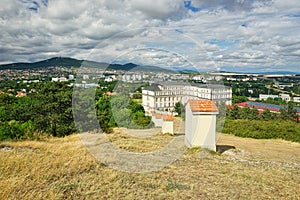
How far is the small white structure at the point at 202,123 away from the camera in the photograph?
8.17 metres

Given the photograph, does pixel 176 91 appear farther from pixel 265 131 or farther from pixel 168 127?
pixel 265 131

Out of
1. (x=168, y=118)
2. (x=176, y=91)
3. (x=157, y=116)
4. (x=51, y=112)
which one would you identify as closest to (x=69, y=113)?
(x=51, y=112)

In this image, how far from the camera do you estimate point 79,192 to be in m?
3.85

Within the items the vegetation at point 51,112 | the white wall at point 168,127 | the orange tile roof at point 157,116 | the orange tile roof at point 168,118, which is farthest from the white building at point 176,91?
the vegetation at point 51,112

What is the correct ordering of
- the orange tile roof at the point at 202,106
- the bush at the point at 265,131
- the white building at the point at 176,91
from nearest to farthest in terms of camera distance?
the orange tile roof at the point at 202,106 < the white building at the point at 176,91 < the bush at the point at 265,131

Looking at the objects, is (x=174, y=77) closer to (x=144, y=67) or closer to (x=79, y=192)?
(x=144, y=67)

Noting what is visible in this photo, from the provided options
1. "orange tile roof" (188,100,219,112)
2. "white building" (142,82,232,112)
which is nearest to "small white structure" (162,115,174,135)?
"white building" (142,82,232,112)

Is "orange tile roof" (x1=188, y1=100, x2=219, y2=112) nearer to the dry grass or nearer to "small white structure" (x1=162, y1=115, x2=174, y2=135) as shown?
the dry grass

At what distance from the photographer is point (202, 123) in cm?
830

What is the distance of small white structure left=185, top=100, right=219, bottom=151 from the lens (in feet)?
26.8

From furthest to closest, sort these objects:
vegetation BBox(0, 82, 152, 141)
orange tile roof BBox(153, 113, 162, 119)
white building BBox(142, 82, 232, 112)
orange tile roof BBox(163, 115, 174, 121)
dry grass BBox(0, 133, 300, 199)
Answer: orange tile roof BBox(153, 113, 162, 119), orange tile roof BBox(163, 115, 174, 121), vegetation BBox(0, 82, 152, 141), white building BBox(142, 82, 232, 112), dry grass BBox(0, 133, 300, 199)

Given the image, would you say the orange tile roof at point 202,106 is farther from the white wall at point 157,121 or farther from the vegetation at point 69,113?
the white wall at point 157,121

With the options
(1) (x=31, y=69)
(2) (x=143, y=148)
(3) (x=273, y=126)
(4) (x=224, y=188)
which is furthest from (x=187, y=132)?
(1) (x=31, y=69)

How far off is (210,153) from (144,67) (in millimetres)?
3502
